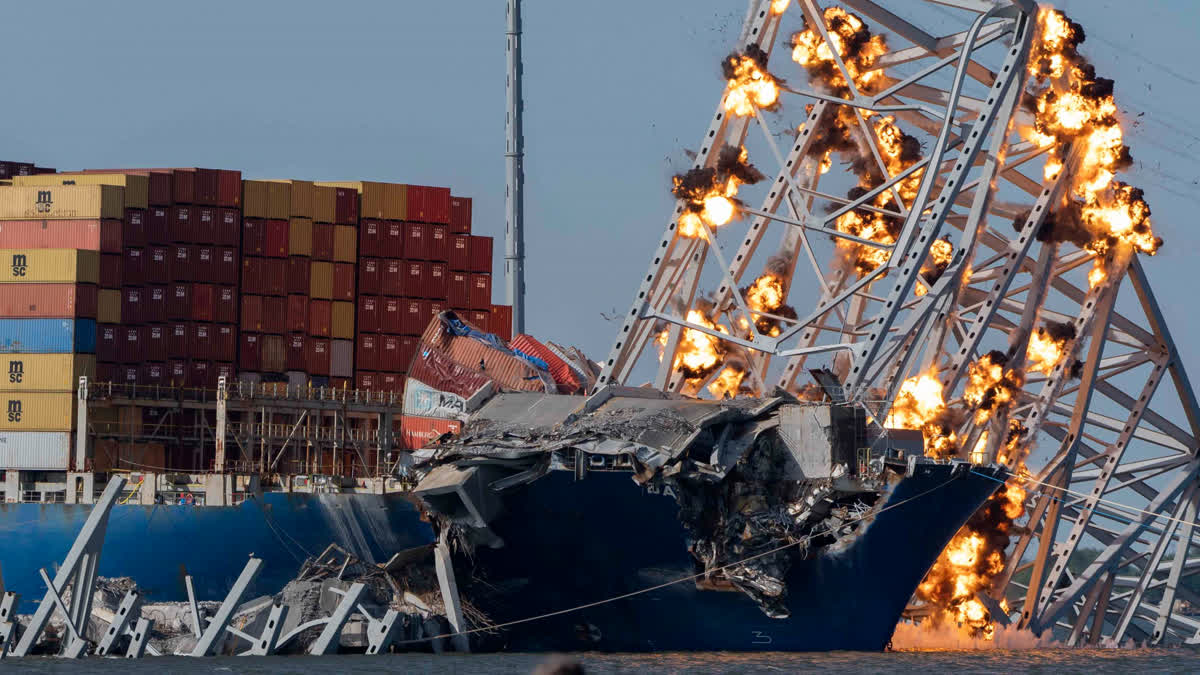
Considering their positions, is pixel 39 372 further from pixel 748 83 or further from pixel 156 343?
pixel 748 83

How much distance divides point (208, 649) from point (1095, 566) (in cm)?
2948

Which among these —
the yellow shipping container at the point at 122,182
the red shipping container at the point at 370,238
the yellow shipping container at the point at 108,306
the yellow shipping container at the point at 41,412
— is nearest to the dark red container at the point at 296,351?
the red shipping container at the point at 370,238

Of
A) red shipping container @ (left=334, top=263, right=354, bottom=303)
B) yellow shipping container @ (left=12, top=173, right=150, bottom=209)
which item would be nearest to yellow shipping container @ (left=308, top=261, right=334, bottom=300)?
red shipping container @ (left=334, top=263, right=354, bottom=303)

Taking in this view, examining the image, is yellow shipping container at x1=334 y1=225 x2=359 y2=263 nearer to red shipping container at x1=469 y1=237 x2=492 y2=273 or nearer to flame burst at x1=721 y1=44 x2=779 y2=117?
red shipping container at x1=469 y1=237 x2=492 y2=273

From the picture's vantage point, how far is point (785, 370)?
62531 millimetres

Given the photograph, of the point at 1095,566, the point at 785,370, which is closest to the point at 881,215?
the point at 785,370

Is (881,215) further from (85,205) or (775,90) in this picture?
(85,205)

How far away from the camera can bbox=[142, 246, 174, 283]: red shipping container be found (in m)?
79.4

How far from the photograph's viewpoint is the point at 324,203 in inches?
3300

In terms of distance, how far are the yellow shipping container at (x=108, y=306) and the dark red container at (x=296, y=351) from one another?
24.7 ft

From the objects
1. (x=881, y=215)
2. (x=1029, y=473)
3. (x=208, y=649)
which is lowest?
(x=208, y=649)

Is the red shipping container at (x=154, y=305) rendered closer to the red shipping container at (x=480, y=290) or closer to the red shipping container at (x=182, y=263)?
the red shipping container at (x=182, y=263)

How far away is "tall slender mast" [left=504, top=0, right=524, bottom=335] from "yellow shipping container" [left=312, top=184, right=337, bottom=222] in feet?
21.9

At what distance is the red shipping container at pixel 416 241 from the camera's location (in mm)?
85062
